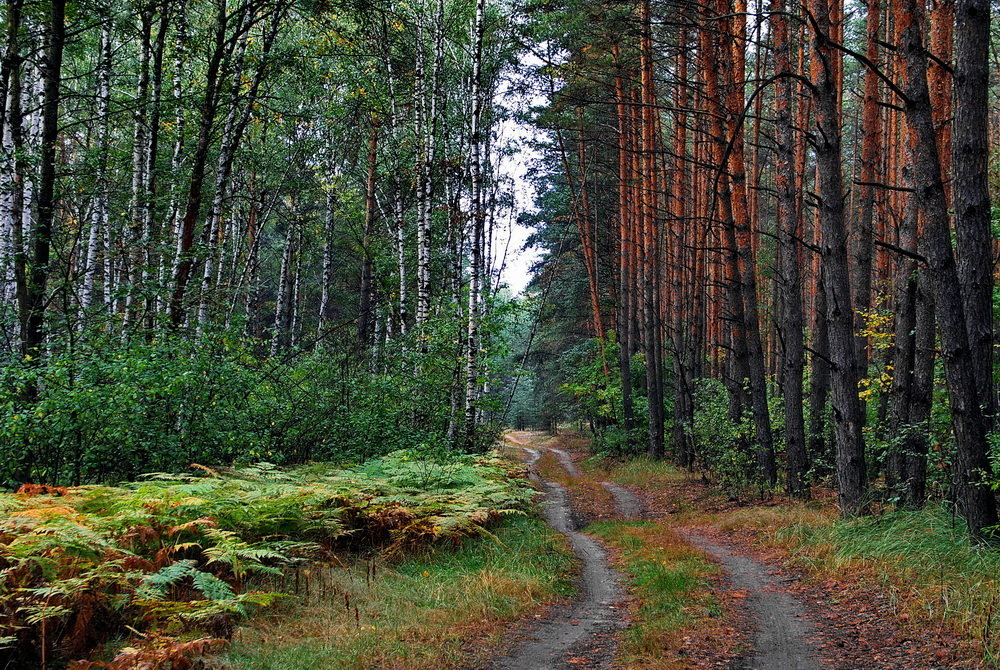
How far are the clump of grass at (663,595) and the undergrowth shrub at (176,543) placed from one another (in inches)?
74.5

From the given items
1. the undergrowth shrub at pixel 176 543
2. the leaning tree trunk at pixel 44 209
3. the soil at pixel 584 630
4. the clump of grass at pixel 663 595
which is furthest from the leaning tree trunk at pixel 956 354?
the leaning tree trunk at pixel 44 209

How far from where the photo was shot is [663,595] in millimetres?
5828

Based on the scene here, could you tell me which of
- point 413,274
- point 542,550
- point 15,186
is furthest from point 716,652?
point 413,274

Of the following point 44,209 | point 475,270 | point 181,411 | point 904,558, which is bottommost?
point 904,558

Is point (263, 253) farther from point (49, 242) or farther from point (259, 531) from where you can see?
point (259, 531)

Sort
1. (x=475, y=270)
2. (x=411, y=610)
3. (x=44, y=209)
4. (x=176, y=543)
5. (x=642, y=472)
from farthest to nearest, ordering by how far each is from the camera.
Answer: (x=642, y=472)
(x=475, y=270)
(x=44, y=209)
(x=411, y=610)
(x=176, y=543)

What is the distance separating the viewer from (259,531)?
5.84 metres

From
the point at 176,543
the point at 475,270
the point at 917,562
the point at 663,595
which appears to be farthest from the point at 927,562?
the point at 475,270

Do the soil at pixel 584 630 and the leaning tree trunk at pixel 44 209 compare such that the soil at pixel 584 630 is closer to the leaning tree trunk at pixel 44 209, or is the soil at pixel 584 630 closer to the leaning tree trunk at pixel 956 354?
the leaning tree trunk at pixel 956 354

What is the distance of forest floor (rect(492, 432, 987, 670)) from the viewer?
4.35m

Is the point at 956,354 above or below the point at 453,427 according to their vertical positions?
above

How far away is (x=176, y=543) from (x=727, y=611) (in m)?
4.59

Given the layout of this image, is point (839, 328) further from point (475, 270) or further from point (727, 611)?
point (475, 270)

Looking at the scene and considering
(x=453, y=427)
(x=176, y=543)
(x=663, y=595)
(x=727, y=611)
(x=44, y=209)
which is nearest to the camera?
(x=176, y=543)
